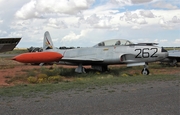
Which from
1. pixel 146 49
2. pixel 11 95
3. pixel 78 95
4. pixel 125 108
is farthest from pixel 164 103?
pixel 146 49

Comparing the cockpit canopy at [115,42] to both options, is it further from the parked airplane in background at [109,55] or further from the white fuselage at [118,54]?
the white fuselage at [118,54]

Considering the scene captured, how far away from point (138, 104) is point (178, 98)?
154 cm

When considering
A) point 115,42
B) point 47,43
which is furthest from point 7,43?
point 115,42

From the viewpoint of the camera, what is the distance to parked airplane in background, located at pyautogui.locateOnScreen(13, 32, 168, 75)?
16453 millimetres

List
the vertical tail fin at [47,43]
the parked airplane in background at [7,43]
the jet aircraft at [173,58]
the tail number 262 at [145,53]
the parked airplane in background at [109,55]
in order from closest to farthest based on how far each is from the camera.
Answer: the parked airplane in background at [109,55] < the tail number 262 at [145,53] < the parked airplane in background at [7,43] < the vertical tail fin at [47,43] < the jet aircraft at [173,58]

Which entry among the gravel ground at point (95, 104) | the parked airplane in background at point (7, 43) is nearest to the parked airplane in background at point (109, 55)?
the parked airplane in background at point (7, 43)

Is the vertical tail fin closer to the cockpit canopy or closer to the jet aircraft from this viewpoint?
the cockpit canopy

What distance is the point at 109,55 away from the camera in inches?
725

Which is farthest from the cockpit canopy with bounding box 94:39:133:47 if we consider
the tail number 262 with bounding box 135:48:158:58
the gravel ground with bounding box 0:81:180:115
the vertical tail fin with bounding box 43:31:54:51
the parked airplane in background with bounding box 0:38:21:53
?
the gravel ground with bounding box 0:81:180:115

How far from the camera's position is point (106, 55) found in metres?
18.6

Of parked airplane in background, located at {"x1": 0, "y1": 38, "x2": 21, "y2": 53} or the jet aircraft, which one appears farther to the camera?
the jet aircraft

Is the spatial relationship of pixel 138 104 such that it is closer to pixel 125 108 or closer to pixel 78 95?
pixel 125 108

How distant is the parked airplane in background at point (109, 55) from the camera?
54.0 feet

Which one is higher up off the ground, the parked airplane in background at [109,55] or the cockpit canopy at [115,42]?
the cockpit canopy at [115,42]
